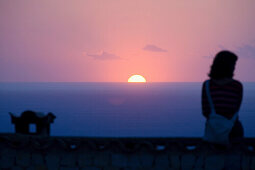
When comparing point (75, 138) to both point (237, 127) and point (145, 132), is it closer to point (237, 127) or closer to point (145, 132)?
point (237, 127)

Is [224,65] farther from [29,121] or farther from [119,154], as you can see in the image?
[29,121]

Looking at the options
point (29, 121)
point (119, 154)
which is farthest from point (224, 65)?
point (29, 121)

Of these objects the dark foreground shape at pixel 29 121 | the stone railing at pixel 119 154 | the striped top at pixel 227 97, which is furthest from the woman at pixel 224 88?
the dark foreground shape at pixel 29 121

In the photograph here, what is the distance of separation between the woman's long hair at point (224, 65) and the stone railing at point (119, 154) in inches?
49.2

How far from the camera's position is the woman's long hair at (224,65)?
3477mm

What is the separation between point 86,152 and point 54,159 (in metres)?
0.61

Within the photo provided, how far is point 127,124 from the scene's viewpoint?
7494cm

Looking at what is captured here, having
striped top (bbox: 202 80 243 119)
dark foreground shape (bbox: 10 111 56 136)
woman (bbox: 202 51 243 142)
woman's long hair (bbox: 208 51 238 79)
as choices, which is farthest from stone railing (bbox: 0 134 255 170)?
woman's long hair (bbox: 208 51 238 79)

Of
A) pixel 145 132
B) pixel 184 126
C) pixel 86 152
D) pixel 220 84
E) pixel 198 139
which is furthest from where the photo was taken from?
pixel 184 126

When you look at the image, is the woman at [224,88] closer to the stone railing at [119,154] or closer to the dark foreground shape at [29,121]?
the stone railing at [119,154]

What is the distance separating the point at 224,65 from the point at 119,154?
7.58ft

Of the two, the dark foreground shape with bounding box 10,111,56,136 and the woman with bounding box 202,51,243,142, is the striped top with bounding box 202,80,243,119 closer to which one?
the woman with bounding box 202,51,243,142

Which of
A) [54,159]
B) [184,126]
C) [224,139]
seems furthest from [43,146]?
[184,126]

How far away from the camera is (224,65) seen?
137 inches
